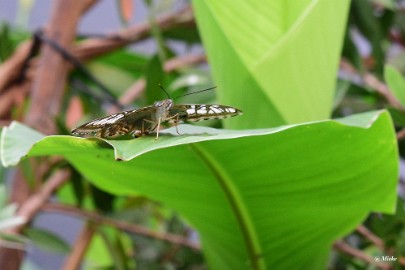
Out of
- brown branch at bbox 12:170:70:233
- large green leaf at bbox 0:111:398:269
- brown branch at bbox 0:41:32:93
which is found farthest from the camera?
brown branch at bbox 0:41:32:93

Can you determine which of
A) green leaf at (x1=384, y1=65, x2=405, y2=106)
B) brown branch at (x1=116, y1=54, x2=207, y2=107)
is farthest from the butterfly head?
brown branch at (x1=116, y1=54, x2=207, y2=107)

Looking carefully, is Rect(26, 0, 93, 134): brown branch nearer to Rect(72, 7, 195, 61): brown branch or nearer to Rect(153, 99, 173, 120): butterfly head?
Rect(72, 7, 195, 61): brown branch

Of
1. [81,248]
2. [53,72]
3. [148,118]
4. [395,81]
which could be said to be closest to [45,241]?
[81,248]

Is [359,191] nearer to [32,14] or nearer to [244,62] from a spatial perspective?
[244,62]

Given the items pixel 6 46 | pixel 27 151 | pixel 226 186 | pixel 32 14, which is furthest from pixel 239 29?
pixel 32 14

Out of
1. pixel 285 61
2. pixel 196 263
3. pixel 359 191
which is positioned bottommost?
pixel 196 263

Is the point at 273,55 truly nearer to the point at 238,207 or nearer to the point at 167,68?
the point at 238,207
